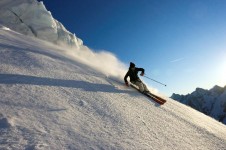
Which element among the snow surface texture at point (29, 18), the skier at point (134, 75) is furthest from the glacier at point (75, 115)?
the snow surface texture at point (29, 18)

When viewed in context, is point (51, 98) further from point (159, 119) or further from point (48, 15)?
point (48, 15)

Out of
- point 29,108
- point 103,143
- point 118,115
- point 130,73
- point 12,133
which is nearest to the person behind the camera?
point 12,133

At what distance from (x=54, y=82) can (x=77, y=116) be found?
323cm

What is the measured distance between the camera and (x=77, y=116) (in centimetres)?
799

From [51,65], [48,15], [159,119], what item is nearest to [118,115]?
[159,119]

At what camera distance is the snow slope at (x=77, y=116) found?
6461mm

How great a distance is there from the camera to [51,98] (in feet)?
28.9


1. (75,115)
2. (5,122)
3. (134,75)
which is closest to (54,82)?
(75,115)

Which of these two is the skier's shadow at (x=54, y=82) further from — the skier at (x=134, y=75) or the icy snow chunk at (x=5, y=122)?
the icy snow chunk at (x=5, y=122)

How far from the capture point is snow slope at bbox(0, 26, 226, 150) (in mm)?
6461

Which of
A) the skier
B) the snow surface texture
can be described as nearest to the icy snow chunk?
the skier

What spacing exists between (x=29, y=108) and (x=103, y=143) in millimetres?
2556

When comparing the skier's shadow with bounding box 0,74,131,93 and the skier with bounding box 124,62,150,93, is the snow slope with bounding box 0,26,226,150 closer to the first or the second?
the skier's shadow with bounding box 0,74,131,93

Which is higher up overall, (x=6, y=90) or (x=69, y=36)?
(x=69, y=36)
